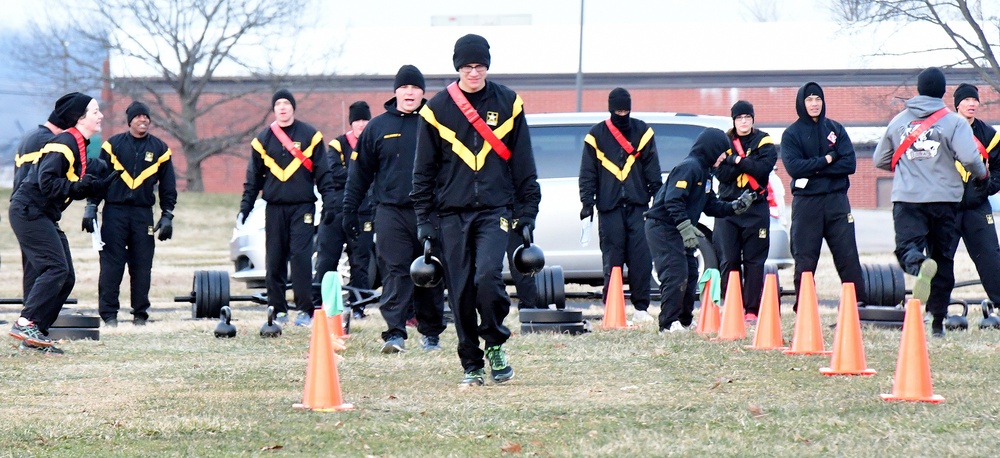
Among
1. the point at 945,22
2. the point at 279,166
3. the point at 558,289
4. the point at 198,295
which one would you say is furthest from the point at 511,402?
the point at 945,22

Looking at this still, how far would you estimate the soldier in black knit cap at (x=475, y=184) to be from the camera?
760 cm

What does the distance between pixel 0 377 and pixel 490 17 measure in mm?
43690

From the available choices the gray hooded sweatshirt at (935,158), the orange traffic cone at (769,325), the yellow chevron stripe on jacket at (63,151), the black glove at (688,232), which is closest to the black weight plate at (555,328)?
the black glove at (688,232)

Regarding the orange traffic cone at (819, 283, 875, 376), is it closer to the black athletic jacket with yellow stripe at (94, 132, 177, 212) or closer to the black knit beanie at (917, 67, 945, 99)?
the black knit beanie at (917, 67, 945, 99)

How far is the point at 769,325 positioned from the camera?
32.0 feet

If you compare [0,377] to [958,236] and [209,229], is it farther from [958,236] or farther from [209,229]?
[209,229]

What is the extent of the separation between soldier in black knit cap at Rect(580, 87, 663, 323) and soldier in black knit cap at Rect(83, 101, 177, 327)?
3956mm

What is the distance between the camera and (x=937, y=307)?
34.2 ft

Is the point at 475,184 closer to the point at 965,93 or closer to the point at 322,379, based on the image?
the point at 322,379

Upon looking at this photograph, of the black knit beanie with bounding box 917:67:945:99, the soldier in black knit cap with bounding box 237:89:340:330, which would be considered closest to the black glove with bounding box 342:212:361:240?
the soldier in black knit cap with bounding box 237:89:340:330

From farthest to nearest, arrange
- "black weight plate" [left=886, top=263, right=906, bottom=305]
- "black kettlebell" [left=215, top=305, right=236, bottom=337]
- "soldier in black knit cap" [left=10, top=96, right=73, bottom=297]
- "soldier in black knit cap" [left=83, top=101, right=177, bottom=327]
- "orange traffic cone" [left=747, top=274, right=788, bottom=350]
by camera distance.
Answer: "soldier in black knit cap" [left=83, top=101, right=177, bottom=327] < "black weight plate" [left=886, top=263, right=906, bottom=305] < "black kettlebell" [left=215, top=305, right=236, bottom=337] < "soldier in black knit cap" [left=10, top=96, right=73, bottom=297] < "orange traffic cone" [left=747, top=274, right=788, bottom=350]

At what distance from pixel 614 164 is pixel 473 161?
4.32m

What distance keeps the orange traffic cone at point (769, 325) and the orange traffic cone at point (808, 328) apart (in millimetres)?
Answer: 301

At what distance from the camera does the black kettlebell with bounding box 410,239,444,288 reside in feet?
25.5
